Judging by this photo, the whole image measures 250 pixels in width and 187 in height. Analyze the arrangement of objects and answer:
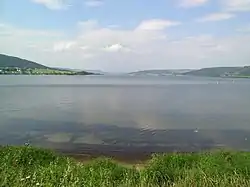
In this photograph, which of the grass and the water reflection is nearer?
the grass

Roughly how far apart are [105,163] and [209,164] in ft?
14.9

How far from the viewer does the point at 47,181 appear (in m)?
8.43

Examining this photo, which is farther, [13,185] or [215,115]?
[215,115]

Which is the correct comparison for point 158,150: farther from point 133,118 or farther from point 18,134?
point 133,118

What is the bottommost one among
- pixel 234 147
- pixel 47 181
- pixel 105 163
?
pixel 234 147

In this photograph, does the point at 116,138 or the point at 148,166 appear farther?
the point at 116,138

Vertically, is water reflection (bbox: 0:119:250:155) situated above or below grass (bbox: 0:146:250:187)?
below

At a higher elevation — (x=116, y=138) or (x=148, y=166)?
(x=148, y=166)

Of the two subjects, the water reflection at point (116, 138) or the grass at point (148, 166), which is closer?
the grass at point (148, 166)

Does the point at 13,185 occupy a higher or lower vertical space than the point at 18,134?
higher

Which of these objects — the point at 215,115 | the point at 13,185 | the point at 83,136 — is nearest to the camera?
the point at 13,185

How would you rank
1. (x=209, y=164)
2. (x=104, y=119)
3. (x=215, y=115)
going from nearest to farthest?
(x=209, y=164) < (x=104, y=119) < (x=215, y=115)

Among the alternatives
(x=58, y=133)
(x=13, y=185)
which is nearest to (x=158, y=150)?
(x=58, y=133)

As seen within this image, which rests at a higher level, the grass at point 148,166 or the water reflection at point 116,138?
the grass at point 148,166
